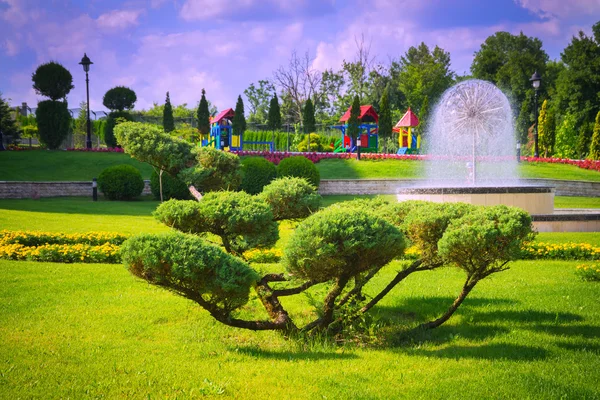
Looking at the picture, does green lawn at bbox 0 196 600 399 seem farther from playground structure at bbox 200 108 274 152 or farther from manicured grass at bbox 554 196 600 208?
playground structure at bbox 200 108 274 152

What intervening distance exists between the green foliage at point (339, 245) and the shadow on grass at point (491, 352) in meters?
0.88

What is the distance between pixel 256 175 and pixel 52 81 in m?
12.1

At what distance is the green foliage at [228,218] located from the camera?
4.86 m

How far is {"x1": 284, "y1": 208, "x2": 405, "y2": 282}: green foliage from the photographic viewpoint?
13.0 feet

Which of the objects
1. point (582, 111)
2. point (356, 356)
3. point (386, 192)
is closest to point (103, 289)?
point (356, 356)

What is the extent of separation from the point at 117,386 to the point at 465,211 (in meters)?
3.01

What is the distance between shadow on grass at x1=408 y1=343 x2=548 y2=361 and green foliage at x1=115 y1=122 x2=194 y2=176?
11.0ft

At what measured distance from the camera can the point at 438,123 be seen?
1516cm

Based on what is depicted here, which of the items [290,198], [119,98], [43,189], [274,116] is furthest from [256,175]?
[290,198]

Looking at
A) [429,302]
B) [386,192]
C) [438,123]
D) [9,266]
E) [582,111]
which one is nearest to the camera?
[429,302]

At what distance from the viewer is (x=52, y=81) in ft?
83.3

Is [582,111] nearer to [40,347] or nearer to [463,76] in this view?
[463,76]

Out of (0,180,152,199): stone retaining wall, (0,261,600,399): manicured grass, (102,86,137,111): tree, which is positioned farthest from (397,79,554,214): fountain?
(102,86,137,111): tree

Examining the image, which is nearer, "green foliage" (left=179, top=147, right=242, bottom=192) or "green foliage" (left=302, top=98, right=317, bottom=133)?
"green foliage" (left=179, top=147, right=242, bottom=192)
